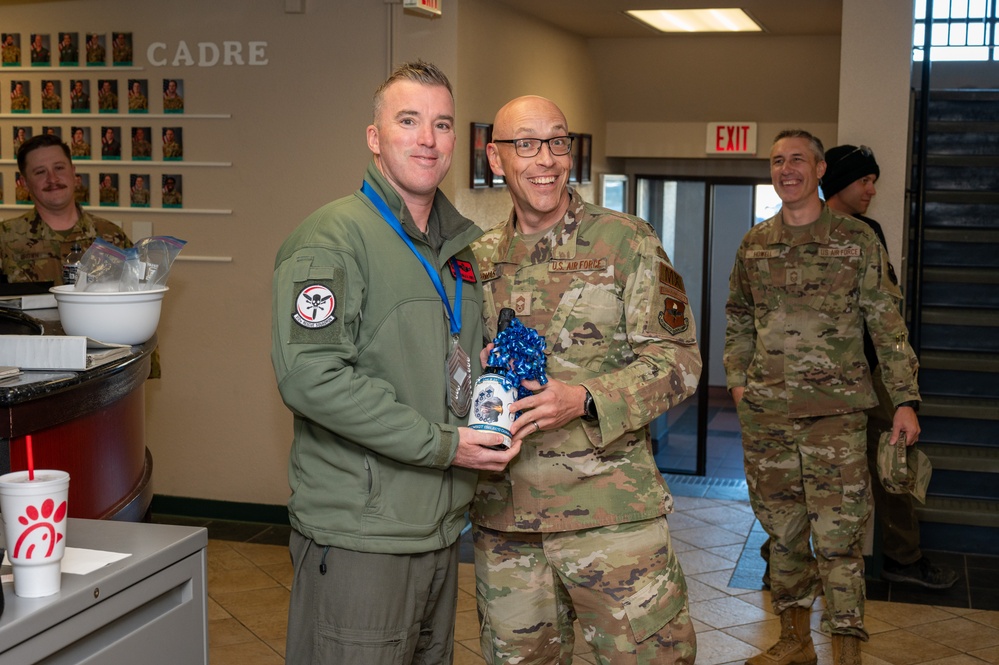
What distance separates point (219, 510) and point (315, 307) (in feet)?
13.6

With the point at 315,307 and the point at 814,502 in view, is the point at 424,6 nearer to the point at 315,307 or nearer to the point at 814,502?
the point at 814,502

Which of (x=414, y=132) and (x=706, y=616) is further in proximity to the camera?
(x=706, y=616)

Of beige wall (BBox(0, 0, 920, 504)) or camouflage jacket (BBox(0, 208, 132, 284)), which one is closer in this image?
camouflage jacket (BBox(0, 208, 132, 284))

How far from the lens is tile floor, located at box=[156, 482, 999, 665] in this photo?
4199mm

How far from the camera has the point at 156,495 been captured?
604 cm

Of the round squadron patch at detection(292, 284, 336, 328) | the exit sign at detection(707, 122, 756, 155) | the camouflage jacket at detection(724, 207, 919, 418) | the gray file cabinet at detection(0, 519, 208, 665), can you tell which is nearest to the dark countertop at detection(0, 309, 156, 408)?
the gray file cabinet at detection(0, 519, 208, 665)

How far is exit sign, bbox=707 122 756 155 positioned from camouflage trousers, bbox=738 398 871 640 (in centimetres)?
433

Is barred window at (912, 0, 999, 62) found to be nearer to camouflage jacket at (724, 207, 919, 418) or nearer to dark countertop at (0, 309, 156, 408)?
camouflage jacket at (724, 207, 919, 418)

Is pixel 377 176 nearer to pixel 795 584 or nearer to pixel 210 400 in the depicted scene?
pixel 795 584

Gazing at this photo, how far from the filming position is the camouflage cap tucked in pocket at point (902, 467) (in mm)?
3844

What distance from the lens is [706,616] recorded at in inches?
183

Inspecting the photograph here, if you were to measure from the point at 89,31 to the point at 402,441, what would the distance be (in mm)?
4655

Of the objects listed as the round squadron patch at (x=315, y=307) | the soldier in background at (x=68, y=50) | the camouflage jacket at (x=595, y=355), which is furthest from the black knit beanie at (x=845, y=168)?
the soldier in background at (x=68, y=50)

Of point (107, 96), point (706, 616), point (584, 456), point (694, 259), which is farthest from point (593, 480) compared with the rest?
point (694, 259)
